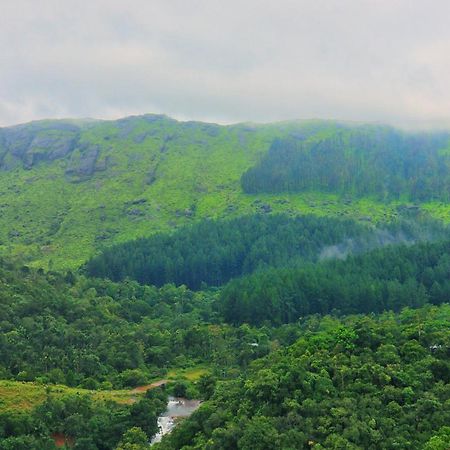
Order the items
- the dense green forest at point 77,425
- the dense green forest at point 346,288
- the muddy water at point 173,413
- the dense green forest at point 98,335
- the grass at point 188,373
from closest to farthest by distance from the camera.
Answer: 1. the dense green forest at point 77,425
2. the muddy water at point 173,413
3. the dense green forest at point 98,335
4. the grass at point 188,373
5. the dense green forest at point 346,288

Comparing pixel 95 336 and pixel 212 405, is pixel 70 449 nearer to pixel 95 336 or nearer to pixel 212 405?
pixel 212 405

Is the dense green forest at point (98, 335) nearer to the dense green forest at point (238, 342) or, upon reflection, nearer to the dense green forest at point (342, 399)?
the dense green forest at point (238, 342)

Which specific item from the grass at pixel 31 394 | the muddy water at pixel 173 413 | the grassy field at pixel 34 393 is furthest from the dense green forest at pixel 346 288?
A: the grass at pixel 31 394

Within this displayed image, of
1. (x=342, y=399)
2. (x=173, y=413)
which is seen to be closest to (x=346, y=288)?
(x=173, y=413)

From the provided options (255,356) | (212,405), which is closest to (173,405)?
(255,356)

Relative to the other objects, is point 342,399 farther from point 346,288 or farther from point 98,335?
point 346,288
